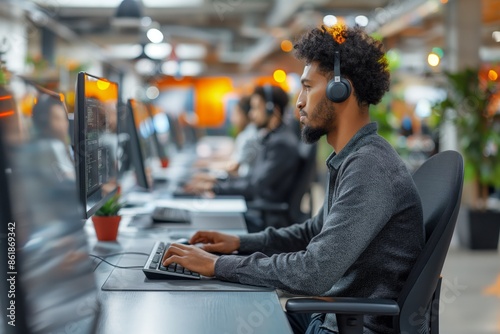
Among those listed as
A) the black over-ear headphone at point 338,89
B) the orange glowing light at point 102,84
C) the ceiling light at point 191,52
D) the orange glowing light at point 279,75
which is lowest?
the black over-ear headphone at point 338,89

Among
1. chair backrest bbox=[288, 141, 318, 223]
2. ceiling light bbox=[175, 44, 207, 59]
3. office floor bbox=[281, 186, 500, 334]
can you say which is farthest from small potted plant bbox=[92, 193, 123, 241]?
ceiling light bbox=[175, 44, 207, 59]

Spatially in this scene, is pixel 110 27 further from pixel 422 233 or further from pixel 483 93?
pixel 422 233

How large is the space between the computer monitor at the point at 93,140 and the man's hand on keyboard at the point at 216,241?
13.7 inches

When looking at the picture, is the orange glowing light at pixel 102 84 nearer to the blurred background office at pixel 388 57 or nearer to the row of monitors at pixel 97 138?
the row of monitors at pixel 97 138

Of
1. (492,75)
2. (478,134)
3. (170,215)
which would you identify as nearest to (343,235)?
(170,215)

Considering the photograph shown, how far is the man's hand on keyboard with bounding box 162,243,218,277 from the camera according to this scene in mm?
1883

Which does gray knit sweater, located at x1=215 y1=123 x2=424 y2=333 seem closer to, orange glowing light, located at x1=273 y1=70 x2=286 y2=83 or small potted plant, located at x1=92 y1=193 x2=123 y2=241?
small potted plant, located at x1=92 y1=193 x2=123 y2=241

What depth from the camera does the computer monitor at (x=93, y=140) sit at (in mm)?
2043

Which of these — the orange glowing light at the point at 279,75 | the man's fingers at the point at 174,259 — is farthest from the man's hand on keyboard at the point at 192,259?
the orange glowing light at the point at 279,75

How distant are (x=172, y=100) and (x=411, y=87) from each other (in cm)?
893

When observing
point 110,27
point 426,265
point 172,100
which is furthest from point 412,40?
point 426,265

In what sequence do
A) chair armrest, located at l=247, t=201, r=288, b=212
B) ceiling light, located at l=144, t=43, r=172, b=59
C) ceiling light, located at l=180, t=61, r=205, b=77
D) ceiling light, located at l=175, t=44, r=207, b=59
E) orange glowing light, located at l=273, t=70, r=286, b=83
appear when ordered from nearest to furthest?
1. chair armrest, located at l=247, t=201, r=288, b=212
2. ceiling light, located at l=144, t=43, r=172, b=59
3. orange glowing light, located at l=273, t=70, r=286, b=83
4. ceiling light, located at l=175, t=44, r=207, b=59
5. ceiling light, located at l=180, t=61, r=205, b=77

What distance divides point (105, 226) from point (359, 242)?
121 centimetres

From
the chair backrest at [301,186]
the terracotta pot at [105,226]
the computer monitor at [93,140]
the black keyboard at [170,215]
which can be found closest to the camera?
the computer monitor at [93,140]
